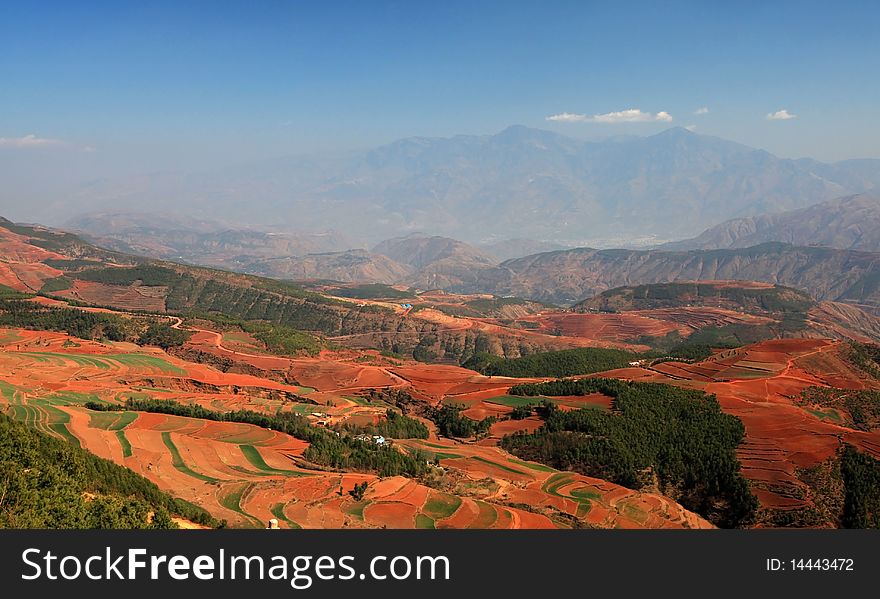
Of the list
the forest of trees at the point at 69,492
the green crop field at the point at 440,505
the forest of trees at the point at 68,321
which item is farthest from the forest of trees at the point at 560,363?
the forest of trees at the point at 69,492

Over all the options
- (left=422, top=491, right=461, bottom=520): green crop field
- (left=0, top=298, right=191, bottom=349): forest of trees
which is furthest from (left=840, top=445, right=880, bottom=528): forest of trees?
(left=0, top=298, right=191, bottom=349): forest of trees

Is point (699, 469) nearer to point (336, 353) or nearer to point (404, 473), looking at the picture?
point (404, 473)

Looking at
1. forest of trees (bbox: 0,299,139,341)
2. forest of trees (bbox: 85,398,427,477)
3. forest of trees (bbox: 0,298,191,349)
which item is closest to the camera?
forest of trees (bbox: 85,398,427,477)

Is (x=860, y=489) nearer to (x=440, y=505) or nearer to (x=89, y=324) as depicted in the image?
(x=440, y=505)

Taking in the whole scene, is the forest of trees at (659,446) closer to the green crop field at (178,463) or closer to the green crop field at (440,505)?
the green crop field at (440,505)

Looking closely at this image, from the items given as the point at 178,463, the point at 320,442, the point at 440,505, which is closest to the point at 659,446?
the point at 440,505

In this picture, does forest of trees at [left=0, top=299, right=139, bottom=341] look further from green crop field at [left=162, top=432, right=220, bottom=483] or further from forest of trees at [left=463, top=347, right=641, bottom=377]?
forest of trees at [left=463, top=347, right=641, bottom=377]
